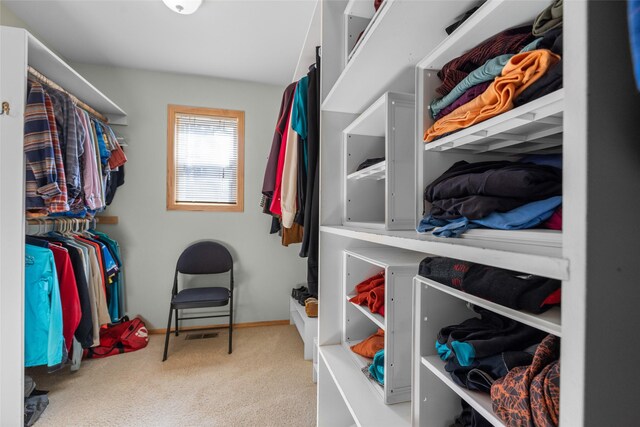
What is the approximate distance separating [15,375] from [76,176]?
1021 millimetres

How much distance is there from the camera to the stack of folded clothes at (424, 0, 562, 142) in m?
0.44

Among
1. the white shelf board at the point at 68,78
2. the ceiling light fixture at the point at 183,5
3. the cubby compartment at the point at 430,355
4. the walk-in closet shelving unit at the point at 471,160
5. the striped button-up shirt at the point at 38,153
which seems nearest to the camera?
the walk-in closet shelving unit at the point at 471,160

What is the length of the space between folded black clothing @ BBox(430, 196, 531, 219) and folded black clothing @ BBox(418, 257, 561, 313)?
105 mm

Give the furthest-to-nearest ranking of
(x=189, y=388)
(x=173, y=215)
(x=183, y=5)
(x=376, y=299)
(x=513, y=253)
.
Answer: (x=173, y=215), (x=189, y=388), (x=183, y=5), (x=376, y=299), (x=513, y=253)

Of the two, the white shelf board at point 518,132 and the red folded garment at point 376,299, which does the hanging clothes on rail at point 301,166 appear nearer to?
the red folded garment at point 376,299

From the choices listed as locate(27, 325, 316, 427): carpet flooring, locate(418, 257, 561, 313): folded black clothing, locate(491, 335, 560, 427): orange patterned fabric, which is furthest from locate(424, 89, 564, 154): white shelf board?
locate(27, 325, 316, 427): carpet flooring

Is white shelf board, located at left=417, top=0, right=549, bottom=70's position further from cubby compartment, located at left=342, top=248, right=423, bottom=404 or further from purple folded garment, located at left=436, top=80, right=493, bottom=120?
cubby compartment, located at left=342, top=248, right=423, bottom=404

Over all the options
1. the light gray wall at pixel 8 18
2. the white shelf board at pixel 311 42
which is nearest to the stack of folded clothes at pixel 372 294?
the white shelf board at pixel 311 42

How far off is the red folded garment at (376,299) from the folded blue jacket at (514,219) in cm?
46

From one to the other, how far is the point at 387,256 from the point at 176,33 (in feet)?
7.00

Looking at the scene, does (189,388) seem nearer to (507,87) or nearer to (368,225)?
(368,225)

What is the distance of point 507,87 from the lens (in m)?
0.47

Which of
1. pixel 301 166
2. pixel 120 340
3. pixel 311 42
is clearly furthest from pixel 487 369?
pixel 120 340

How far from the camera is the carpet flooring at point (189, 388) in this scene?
59.7 inches
